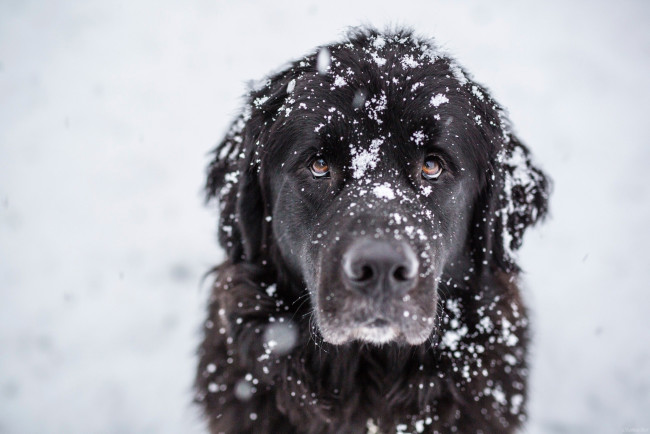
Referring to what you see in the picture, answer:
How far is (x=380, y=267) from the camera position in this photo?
1.83 meters

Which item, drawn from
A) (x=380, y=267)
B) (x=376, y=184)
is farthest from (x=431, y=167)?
(x=380, y=267)

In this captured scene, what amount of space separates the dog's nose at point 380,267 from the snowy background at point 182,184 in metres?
1.52

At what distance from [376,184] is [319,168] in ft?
1.12

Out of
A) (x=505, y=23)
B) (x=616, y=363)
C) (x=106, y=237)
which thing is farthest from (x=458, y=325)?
(x=505, y=23)

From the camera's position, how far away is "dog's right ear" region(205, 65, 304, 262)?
8.65 feet

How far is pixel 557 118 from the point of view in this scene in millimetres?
5766

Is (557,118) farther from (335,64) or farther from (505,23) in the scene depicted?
(335,64)

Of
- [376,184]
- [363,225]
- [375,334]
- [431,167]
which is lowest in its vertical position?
[375,334]

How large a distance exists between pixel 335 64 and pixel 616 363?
3508 millimetres

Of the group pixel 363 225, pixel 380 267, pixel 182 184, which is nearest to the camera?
pixel 380 267

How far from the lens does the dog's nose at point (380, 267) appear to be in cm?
183

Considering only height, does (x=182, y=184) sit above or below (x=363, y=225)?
above

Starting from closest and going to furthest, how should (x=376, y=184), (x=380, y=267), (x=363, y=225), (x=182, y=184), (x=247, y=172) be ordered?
1. (x=380, y=267)
2. (x=363, y=225)
3. (x=376, y=184)
4. (x=247, y=172)
5. (x=182, y=184)

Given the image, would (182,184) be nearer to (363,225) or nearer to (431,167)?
(431,167)
